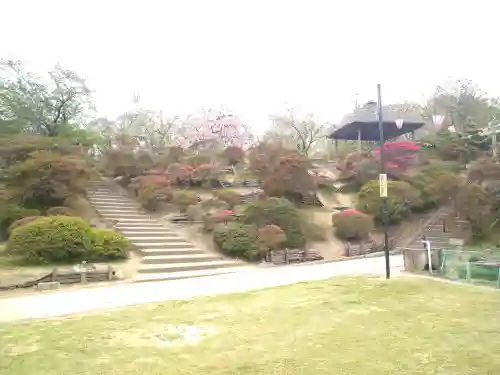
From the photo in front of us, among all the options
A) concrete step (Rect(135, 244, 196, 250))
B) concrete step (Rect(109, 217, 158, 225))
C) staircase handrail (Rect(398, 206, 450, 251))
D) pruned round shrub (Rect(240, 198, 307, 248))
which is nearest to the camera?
concrete step (Rect(135, 244, 196, 250))

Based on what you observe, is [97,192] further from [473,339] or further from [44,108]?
[473,339]

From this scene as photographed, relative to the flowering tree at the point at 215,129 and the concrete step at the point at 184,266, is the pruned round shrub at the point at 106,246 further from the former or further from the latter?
the flowering tree at the point at 215,129

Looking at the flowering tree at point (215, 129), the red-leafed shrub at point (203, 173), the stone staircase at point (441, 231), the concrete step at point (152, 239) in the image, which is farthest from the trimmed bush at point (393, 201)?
the flowering tree at point (215, 129)

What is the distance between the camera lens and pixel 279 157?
663 inches

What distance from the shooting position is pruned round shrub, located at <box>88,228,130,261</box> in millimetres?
10367

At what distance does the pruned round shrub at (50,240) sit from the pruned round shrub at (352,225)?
929 centimetres

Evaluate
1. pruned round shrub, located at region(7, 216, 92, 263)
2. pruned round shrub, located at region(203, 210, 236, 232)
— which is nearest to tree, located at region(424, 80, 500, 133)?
pruned round shrub, located at region(203, 210, 236, 232)

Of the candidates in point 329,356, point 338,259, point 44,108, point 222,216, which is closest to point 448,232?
point 338,259

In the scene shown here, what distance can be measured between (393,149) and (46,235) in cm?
1749

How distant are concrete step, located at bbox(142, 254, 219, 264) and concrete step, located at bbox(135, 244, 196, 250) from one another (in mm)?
688

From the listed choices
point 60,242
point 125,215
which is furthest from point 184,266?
point 125,215

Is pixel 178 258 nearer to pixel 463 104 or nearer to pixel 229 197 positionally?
pixel 229 197

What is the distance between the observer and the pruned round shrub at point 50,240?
9547 mm

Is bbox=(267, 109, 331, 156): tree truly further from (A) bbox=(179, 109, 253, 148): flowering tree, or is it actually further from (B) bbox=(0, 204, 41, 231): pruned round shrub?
(B) bbox=(0, 204, 41, 231): pruned round shrub
